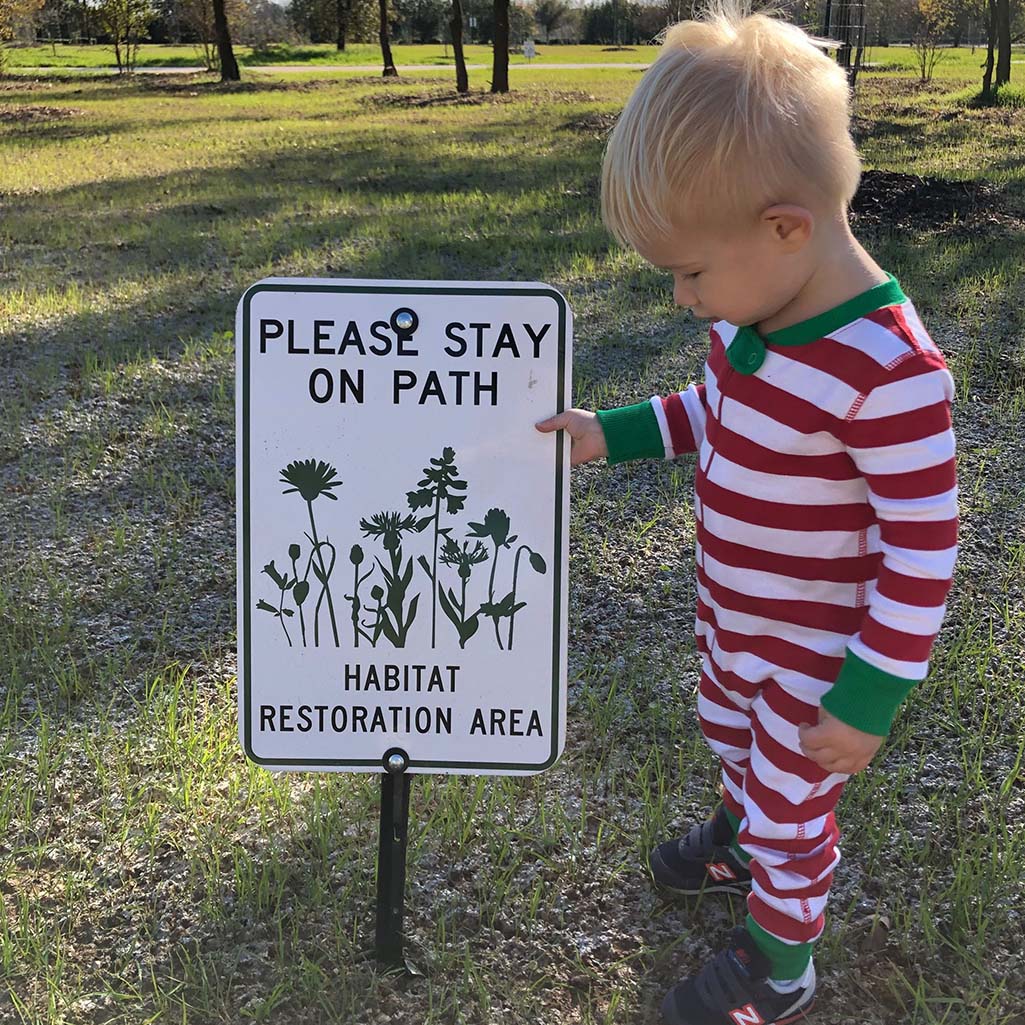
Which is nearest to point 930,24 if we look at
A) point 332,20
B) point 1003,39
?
point 1003,39

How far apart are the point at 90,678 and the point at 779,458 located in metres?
2.03

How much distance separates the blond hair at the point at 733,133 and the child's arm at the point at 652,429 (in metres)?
0.45

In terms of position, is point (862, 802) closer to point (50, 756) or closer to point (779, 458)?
point (779, 458)

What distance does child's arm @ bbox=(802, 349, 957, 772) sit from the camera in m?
1.46

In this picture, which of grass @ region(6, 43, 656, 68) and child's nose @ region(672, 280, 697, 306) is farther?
grass @ region(6, 43, 656, 68)

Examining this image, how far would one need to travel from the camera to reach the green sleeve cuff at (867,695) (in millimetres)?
1506

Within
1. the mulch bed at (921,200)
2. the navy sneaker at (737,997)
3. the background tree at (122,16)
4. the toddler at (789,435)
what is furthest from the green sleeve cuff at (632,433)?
the background tree at (122,16)

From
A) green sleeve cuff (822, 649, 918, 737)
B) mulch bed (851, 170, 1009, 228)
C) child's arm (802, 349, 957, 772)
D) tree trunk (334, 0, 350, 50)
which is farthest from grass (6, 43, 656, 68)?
green sleeve cuff (822, 649, 918, 737)

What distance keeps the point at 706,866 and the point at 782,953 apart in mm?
359

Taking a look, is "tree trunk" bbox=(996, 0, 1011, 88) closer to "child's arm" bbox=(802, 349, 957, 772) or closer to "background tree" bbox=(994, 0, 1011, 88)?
"background tree" bbox=(994, 0, 1011, 88)

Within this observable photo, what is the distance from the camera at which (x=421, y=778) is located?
2.47 m

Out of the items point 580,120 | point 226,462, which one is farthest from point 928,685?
point 580,120

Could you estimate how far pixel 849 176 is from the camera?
1.53 m

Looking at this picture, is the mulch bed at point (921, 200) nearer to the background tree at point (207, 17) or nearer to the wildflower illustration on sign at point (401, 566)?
the wildflower illustration on sign at point (401, 566)
